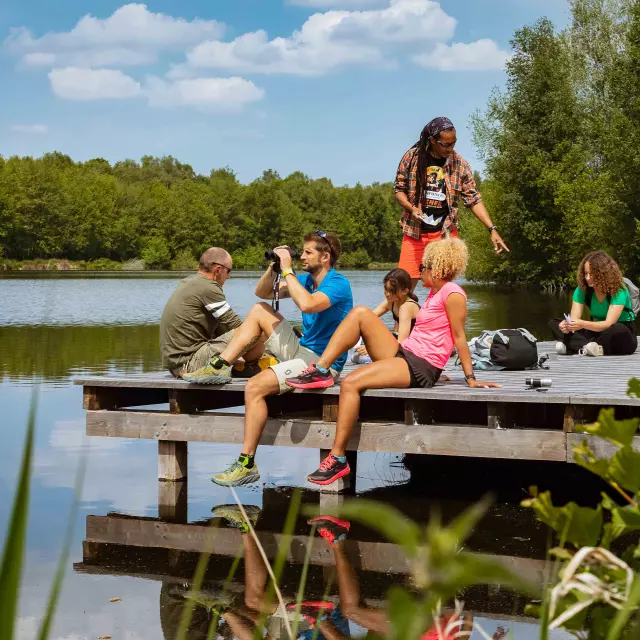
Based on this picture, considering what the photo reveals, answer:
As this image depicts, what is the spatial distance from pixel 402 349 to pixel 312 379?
1.97ft

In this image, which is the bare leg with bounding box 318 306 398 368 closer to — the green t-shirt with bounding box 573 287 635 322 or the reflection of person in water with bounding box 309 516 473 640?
the reflection of person in water with bounding box 309 516 473 640

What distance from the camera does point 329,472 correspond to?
6465 millimetres

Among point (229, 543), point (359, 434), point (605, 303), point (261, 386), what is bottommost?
point (229, 543)

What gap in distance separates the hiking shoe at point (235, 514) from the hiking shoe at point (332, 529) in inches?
15.3

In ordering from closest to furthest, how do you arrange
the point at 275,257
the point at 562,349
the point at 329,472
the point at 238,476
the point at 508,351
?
the point at 329,472 < the point at 238,476 < the point at 275,257 < the point at 508,351 < the point at 562,349

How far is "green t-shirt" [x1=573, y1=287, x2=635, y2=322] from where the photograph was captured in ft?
30.6

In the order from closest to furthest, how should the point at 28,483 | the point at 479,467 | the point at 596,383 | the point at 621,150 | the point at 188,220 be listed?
1. the point at 28,483
2. the point at 596,383
3. the point at 479,467
4. the point at 621,150
5. the point at 188,220

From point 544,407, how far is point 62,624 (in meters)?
3.82

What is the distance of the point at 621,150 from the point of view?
32562 millimetres

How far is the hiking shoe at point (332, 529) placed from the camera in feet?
19.8

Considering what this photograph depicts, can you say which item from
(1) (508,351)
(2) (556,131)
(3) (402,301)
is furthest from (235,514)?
(2) (556,131)

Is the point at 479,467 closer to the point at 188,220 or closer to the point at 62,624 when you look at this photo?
the point at 62,624

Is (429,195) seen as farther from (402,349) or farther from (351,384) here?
(351,384)

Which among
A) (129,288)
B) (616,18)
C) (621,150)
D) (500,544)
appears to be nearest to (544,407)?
(500,544)
